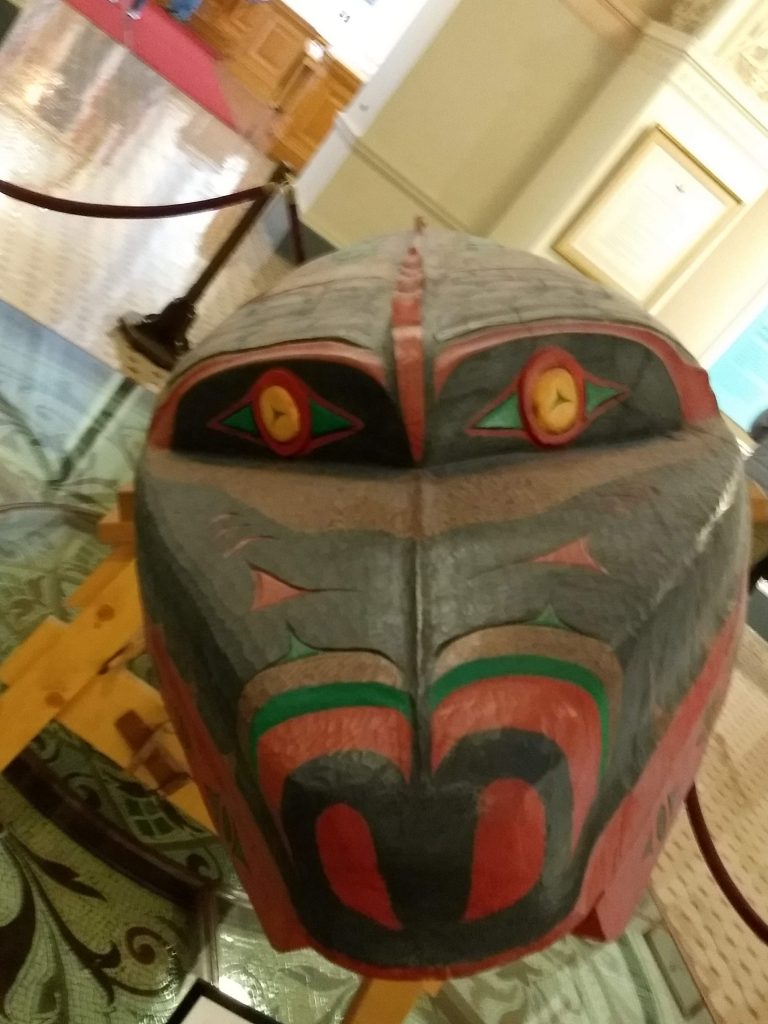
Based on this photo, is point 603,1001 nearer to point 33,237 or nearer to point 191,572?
point 191,572


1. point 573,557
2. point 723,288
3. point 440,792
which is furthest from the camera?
point 723,288

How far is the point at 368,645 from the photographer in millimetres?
720

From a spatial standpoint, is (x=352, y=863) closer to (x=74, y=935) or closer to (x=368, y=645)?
(x=368, y=645)

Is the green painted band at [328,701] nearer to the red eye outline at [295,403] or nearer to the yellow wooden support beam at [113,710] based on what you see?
the red eye outline at [295,403]

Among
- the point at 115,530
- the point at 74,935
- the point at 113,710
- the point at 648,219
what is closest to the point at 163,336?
the point at 115,530

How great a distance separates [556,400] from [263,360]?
0.31 meters

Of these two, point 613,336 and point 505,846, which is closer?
point 505,846

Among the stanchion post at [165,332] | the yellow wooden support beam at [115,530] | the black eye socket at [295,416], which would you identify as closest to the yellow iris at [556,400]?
the black eye socket at [295,416]

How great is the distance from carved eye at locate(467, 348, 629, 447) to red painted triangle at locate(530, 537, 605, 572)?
170 mm

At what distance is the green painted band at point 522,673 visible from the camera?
0.70 metres

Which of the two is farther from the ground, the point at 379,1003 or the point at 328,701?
the point at 328,701

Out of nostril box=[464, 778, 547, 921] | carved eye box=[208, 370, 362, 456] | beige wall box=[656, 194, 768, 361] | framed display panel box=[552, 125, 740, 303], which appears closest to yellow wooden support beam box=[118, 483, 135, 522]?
carved eye box=[208, 370, 362, 456]

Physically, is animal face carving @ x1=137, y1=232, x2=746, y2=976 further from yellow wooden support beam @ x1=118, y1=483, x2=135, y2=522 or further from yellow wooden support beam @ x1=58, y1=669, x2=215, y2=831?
yellow wooden support beam @ x1=58, y1=669, x2=215, y2=831

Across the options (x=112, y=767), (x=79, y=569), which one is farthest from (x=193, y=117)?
(x=112, y=767)
